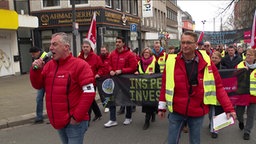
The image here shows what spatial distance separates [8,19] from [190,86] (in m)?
16.2

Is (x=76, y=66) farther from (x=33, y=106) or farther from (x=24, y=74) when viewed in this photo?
(x=24, y=74)

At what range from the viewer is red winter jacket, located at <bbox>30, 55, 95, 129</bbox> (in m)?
3.40

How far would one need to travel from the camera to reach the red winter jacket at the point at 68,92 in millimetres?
3402

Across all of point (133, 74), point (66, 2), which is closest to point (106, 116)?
point (133, 74)

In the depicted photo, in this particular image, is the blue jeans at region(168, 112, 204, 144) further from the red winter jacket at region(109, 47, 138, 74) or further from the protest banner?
the red winter jacket at region(109, 47, 138, 74)

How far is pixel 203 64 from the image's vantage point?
3.70m

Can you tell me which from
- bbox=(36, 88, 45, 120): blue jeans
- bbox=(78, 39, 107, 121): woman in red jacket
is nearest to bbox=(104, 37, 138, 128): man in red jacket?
bbox=(78, 39, 107, 121): woman in red jacket

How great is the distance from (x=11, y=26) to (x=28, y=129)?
1193 cm

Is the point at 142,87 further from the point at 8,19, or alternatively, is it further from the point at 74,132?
the point at 8,19

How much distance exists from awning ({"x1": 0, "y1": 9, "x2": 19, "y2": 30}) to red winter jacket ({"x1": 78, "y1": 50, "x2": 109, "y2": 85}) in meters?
11.7

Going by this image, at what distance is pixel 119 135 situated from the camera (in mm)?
6559

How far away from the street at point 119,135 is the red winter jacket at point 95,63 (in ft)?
4.31

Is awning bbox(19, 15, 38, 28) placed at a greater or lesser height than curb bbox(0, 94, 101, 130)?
greater

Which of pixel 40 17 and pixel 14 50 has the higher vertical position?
pixel 40 17
